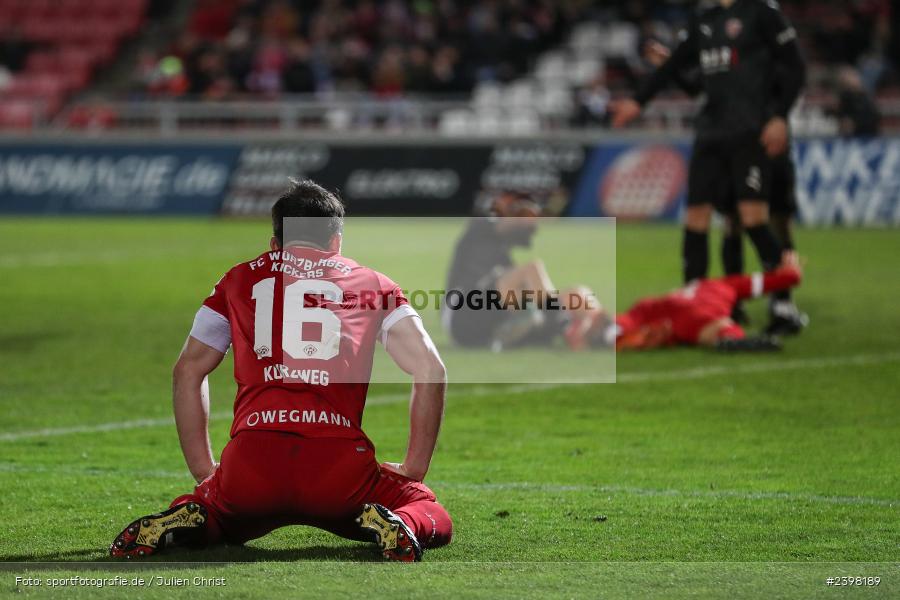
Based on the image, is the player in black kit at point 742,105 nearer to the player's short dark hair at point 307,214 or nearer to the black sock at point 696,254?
the black sock at point 696,254

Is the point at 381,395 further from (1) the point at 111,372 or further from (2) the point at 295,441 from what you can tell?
(2) the point at 295,441

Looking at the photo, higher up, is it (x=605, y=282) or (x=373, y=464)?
(x=373, y=464)

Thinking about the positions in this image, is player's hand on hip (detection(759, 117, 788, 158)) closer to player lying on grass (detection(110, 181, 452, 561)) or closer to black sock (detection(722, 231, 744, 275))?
black sock (detection(722, 231, 744, 275))

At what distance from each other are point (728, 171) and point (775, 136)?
623 millimetres

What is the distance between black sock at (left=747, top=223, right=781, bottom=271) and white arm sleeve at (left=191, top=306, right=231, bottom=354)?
21.9ft

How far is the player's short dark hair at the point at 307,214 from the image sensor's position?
16.5 feet

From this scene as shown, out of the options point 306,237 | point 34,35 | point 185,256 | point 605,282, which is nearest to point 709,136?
point 605,282

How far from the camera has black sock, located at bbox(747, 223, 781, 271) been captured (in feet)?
36.1

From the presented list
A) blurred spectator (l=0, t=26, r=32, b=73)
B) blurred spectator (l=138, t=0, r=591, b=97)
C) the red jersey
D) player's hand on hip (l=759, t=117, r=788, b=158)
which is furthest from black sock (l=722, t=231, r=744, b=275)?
blurred spectator (l=0, t=26, r=32, b=73)

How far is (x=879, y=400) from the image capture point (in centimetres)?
855

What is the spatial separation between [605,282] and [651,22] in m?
12.9

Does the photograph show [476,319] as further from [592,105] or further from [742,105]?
[592,105]

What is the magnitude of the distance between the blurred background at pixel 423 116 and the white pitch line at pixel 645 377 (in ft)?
38.8

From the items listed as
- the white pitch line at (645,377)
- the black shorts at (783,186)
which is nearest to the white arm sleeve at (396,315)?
the white pitch line at (645,377)
